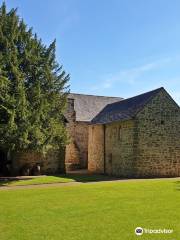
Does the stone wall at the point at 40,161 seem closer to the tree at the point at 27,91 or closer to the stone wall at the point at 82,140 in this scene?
the tree at the point at 27,91

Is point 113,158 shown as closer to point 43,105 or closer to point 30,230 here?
point 43,105

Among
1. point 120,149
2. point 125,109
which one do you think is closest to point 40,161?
point 120,149

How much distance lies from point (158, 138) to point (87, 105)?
1613 cm

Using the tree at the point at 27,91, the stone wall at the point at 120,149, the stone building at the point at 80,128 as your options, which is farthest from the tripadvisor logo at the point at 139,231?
the stone building at the point at 80,128

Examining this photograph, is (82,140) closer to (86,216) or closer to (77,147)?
(77,147)

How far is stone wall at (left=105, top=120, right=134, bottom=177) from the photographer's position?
25172 millimetres

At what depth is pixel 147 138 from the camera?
83.0 feet

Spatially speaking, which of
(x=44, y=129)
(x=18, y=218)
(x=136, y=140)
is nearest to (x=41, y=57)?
(x=44, y=129)

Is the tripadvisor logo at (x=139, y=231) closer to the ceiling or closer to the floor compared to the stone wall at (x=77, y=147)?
closer to the floor

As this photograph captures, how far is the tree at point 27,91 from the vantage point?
20.2m

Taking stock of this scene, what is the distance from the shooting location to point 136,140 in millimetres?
24781

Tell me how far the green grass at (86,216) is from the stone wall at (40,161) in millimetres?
12015

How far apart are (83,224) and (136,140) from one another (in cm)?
1665

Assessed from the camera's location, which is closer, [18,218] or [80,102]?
[18,218]
